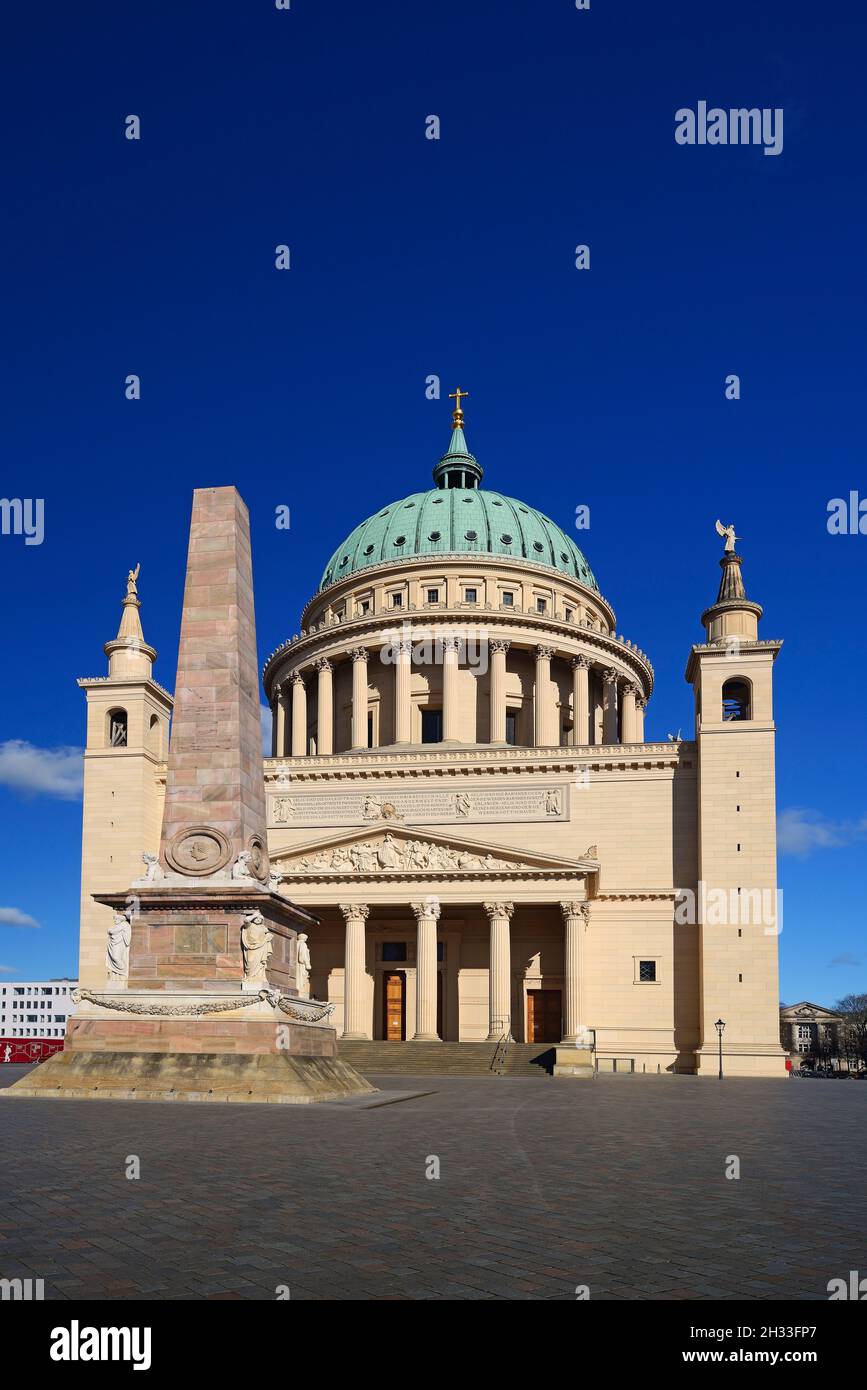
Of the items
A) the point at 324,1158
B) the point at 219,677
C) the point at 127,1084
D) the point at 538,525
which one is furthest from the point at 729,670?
the point at 324,1158

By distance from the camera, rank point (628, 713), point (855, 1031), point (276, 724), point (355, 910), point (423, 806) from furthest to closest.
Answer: point (855, 1031) < point (276, 724) < point (628, 713) < point (423, 806) < point (355, 910)

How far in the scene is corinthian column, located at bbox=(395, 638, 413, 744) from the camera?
74938 millimetres

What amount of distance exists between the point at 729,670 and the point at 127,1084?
42458mm

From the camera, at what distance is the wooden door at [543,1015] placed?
Result: 61188 millimetres

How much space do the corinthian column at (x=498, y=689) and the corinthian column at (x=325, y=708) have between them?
10397mm

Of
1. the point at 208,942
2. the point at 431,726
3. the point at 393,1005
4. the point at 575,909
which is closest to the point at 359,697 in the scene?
the point at 431,726

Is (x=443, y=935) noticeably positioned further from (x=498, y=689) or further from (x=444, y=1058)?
(x=498, y=689)

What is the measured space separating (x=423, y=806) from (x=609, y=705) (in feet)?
73.1

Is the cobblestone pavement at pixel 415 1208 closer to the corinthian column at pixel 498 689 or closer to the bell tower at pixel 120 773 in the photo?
the bell tower at pixel 120 773

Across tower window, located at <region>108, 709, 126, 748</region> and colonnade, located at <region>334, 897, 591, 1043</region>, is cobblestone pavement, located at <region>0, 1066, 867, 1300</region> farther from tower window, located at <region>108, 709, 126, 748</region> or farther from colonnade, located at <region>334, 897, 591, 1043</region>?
tower window, located at <region>108, 709, 126, 748</region>

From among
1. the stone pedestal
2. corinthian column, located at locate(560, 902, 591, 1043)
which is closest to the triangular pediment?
corinthian column, located at locate(560, 902, 591, 1043)

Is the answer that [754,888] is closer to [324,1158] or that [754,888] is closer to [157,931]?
[157,931]

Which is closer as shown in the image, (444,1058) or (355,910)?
(444,1058)

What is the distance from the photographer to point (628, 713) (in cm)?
8369
